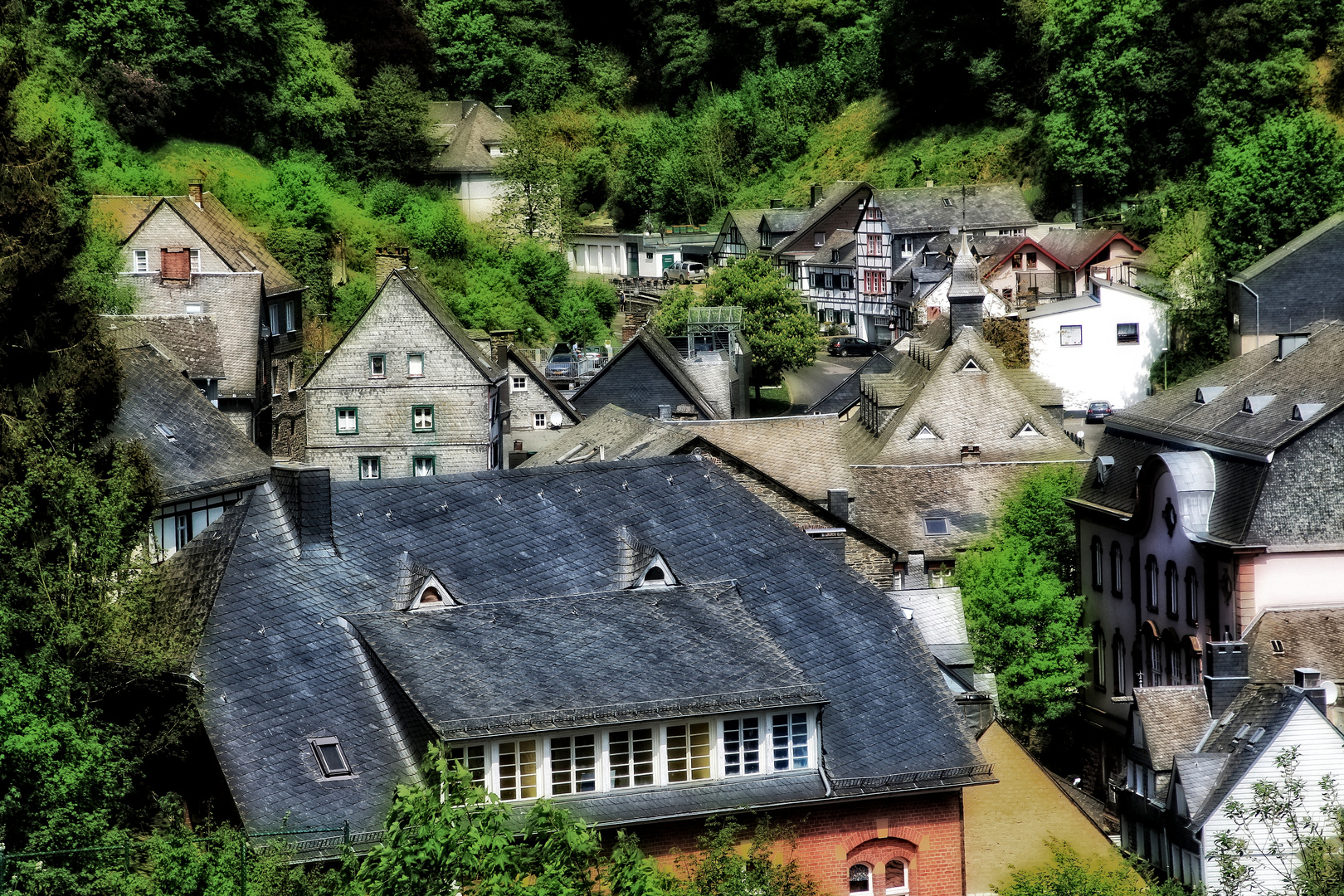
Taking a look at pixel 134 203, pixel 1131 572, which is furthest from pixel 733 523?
pixel 134 203

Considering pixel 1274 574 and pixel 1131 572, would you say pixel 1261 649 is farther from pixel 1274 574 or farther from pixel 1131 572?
pixel 1131 572

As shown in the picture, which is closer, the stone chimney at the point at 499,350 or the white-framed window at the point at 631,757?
the white-framed window at the point at 631,757

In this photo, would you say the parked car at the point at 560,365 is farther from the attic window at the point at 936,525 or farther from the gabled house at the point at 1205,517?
the gabled house at the point at 1205,517

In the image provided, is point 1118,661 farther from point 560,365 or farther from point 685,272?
point 685,272

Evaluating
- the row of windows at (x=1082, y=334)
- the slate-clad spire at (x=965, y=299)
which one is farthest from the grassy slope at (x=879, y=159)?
the slate-clad spire at (x=965, y=299)

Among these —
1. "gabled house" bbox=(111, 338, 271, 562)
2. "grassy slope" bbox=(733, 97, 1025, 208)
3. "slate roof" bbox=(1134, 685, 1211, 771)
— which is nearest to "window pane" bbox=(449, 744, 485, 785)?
"gabled house" bbox=(111, 338, 271, 562)

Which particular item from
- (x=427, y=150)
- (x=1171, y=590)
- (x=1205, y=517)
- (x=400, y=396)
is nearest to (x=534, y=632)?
(x=1205, y=517)
